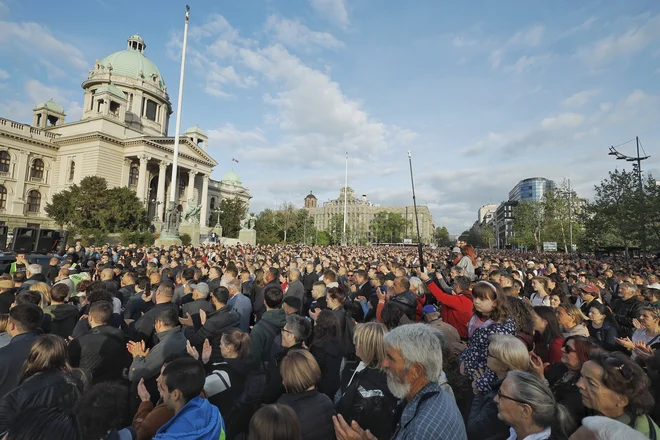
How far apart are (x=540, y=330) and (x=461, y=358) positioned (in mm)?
1322

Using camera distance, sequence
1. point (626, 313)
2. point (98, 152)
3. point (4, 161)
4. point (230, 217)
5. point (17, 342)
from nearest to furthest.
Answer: point (17, 342)
point (626, 313)
point (4, 161)
point (98, 152)
point (230, 217)

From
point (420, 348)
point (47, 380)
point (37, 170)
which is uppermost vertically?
point (37, 170)

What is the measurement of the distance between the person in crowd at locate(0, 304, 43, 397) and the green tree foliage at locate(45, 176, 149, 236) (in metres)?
40.8

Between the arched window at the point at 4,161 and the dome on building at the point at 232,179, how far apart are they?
146 ft

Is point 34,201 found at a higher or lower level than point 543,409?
higher

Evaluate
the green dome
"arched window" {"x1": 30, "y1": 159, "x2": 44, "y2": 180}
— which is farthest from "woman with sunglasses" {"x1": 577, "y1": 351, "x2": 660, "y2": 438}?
the green dome

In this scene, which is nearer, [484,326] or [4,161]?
[484,326]

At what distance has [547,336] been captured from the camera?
4199 millimetres

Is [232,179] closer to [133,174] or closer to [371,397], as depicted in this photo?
[133,174]

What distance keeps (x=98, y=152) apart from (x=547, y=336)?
57.3m

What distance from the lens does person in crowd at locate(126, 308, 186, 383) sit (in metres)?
3.62

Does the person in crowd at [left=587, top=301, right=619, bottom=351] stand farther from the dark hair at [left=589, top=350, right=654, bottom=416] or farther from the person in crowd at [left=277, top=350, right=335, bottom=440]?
the person in crowd at [left=277, top=350, right=335, bottom=440]

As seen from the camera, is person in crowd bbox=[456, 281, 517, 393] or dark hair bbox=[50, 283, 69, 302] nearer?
person in crowd bbox=[456, 281, 517, 393]

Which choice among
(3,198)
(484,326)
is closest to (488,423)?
(484,326)
